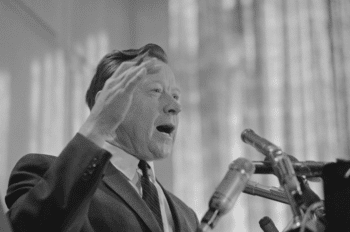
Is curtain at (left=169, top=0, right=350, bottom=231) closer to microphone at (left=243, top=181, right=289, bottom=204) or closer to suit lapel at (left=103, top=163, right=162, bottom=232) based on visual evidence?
suit lapel at (left=103, top=163, right=162, bottom=232)

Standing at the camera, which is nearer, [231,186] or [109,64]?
[231,186]

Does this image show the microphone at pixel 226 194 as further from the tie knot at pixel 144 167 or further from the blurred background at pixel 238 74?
the blurred background at pixel 238 74

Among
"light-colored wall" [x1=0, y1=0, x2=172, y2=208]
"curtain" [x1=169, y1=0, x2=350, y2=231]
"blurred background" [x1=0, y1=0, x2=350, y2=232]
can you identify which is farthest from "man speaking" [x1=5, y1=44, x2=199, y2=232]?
"curtain" [x1=169, y1=0, x2=350, y2=231]

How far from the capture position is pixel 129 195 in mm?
1611

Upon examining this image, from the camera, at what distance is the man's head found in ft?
5.96

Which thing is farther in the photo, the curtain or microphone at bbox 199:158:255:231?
the curtain

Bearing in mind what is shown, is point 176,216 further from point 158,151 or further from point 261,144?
point 261,144

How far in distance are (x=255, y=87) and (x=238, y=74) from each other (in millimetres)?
138

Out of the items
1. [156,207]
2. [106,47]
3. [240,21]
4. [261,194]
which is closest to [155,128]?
[156,207]

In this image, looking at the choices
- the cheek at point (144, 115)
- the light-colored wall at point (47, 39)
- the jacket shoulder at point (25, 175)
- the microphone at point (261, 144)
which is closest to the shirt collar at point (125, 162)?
the cheek at point (144, 115)

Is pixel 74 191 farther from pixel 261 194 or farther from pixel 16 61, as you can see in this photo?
pixel 16 61

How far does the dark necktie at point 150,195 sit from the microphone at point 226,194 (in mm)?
658

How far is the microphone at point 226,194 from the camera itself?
963 mm

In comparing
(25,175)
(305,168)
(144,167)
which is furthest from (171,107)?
(305,168)
